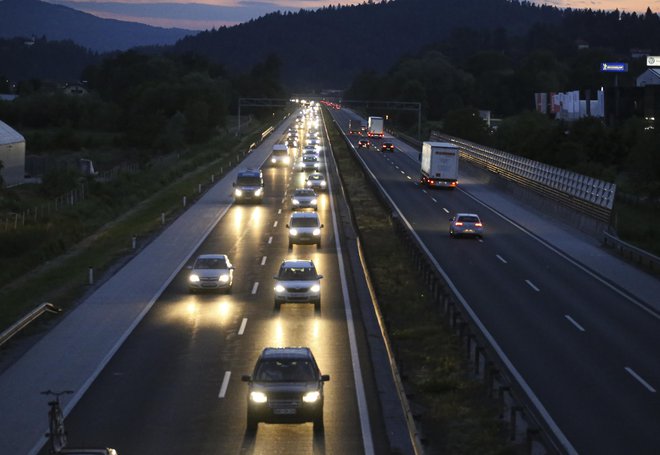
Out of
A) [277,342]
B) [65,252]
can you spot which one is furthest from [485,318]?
[65,252]

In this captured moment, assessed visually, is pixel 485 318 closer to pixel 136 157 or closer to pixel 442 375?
pixel 442 375

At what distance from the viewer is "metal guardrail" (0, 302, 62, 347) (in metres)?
24.4

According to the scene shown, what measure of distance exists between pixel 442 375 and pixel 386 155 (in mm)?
86089

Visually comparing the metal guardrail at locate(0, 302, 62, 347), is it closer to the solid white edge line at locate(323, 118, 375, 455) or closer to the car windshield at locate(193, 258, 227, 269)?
the car windshield at locate(193, 258, 227, 269)

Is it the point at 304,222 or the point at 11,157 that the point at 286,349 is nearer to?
the point at 304,222

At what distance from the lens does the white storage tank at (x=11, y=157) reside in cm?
7800

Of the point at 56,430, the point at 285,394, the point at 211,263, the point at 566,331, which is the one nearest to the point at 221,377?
the point at 285,394

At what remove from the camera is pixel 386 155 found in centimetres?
10681

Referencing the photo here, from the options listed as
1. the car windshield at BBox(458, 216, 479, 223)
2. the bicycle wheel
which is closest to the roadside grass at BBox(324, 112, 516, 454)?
the car windshield at BBox(458, 216, 479, 223)

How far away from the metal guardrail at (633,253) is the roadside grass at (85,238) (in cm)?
1896

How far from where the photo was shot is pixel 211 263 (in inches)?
1284

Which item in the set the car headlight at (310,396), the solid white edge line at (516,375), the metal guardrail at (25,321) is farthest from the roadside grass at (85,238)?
the car headlight at (310,396)

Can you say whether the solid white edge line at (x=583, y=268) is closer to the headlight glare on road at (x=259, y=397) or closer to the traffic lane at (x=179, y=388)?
the traffic lane at (x=179, y=388)

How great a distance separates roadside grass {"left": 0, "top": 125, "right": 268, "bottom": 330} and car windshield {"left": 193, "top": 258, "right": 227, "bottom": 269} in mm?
3613
